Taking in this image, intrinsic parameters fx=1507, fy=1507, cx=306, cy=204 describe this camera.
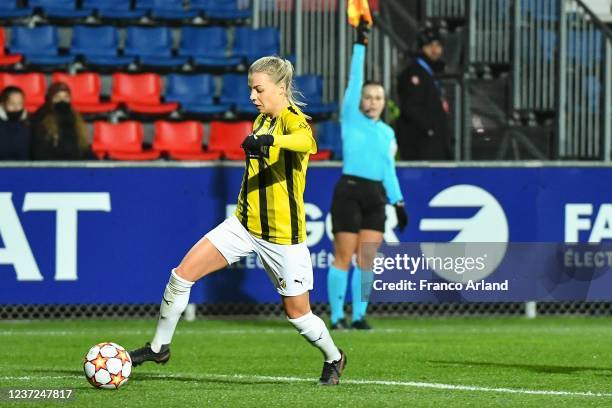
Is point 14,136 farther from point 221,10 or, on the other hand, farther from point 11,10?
point 221,10

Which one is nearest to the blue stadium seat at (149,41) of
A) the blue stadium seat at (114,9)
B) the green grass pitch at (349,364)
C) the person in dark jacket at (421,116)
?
the blue stadium seat at (114,9)

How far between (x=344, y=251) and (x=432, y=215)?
144cm

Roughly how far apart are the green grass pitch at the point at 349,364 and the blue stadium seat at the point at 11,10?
587 cm

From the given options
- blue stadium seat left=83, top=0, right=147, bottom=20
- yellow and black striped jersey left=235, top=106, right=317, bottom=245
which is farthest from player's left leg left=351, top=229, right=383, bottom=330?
blue stadium seat left=83, top=0, right=147, bottom=20

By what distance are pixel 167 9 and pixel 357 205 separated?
669 centimetres

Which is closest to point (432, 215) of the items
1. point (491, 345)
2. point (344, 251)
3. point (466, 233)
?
point (466, 233)

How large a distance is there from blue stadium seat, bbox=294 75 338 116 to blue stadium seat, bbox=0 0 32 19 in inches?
142

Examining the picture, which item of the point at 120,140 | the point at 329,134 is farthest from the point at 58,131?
the point at 329,134

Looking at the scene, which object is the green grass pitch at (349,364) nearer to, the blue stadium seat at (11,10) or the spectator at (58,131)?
the spectator at (58,131)

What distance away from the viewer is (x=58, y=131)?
15.3 m

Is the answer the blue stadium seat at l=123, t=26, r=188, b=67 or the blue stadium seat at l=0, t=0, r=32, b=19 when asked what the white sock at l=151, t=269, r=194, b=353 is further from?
the blue stadium seat at l=0, t=0, r=32, b=19

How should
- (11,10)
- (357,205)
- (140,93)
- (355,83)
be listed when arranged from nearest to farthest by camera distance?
(355,83), (357,205), (140,93), (11,10)

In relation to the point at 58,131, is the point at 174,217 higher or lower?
lower

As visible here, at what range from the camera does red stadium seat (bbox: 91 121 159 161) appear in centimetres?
1716
